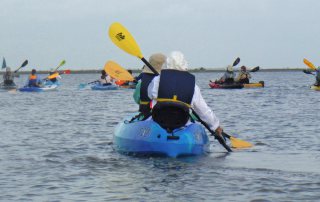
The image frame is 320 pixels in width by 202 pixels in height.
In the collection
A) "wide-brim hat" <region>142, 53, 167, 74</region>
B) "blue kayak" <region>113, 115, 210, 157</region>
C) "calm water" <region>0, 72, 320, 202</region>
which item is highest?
"wide-brim hat" <region>142, 53, 167, 74</region>

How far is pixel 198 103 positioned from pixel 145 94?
44.7 inches

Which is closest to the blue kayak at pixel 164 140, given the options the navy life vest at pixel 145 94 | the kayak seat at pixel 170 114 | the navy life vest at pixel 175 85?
the kayak seat at pixel 170 114

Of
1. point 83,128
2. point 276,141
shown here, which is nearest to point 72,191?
point 276,141

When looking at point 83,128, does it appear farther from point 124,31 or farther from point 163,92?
point 163,92

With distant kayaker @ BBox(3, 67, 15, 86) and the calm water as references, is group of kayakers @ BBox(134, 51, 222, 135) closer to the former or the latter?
the calm water

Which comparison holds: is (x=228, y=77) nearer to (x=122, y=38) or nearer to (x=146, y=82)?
(x=122, y=38)

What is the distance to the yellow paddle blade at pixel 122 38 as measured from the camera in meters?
15.2

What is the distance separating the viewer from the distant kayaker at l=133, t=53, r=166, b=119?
1349 centimetres

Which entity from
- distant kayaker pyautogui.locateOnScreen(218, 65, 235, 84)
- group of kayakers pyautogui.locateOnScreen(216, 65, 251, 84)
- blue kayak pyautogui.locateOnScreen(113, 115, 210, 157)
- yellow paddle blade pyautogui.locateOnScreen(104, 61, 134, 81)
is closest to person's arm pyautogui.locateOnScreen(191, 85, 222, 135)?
blue kayak pyautogui.locateOnScreen(113, 115, 210, 157)

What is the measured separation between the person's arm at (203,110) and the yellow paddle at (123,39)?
2.53 meters

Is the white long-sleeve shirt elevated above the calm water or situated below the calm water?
above

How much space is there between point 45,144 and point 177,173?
5712 millimetres

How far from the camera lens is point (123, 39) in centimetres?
1547

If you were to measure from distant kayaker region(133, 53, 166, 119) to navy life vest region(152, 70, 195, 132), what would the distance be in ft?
3.01
